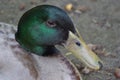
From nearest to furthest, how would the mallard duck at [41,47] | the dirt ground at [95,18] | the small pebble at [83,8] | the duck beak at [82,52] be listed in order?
the mallard duck at [41,47] < the duck beak at [82,52] < the dirt ground at [95,18] < the small pebble at [83,8]

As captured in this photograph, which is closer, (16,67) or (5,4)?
(16,67)

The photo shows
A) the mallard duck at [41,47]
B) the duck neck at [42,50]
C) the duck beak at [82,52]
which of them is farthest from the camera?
the duck neck at [42,50]

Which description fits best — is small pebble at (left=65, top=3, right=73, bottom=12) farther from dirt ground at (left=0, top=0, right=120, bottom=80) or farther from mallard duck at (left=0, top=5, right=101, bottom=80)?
mallard duck at (left=0, top=5, right=101, bottom=80)

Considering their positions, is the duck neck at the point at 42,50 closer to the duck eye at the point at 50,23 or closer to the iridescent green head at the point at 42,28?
the iridescent green head at the point at 42,28

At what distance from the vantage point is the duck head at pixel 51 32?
2941 millimetres

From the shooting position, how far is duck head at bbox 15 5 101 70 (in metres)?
2.94

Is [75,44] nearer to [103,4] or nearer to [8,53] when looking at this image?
[8,53]

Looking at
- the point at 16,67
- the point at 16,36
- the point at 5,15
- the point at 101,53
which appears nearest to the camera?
the point at 16,67

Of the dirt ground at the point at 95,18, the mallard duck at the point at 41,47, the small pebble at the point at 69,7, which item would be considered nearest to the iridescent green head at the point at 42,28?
the mallard duck at the point at 41,47

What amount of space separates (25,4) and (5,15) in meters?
0.29

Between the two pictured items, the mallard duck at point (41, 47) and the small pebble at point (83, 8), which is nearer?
the mallard duck at point (41, 47)

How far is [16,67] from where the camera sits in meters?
2.86

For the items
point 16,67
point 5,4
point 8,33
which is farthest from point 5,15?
point 16,67

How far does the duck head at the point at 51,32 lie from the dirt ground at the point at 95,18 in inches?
39.4
